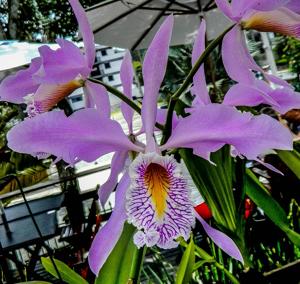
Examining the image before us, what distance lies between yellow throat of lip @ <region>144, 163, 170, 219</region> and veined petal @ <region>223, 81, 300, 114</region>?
11cm

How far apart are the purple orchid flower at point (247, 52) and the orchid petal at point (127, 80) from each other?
126mm

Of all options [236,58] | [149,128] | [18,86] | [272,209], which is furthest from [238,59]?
[272,209]

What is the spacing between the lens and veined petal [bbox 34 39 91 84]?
40cm

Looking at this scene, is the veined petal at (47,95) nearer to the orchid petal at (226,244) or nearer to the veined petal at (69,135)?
the veined petal at (69,135)

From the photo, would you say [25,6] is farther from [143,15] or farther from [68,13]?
[143,15]

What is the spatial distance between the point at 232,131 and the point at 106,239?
0.19 metres

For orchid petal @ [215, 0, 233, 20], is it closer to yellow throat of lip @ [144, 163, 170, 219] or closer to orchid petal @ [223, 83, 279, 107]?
orchid petal @ [223, 83, 279, 107]

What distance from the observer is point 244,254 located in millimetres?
664

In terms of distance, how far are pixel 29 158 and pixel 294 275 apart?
3.05 metres

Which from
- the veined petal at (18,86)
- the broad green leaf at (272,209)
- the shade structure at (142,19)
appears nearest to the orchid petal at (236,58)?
the veined petal at (18,86)

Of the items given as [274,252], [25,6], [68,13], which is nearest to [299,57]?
[68,13]

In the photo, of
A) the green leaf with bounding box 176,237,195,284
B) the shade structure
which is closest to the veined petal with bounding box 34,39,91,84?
the green leaf with bounding box 176,237,195,284

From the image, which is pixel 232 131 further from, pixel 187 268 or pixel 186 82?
pixel 187 268

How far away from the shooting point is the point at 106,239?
47 cm
